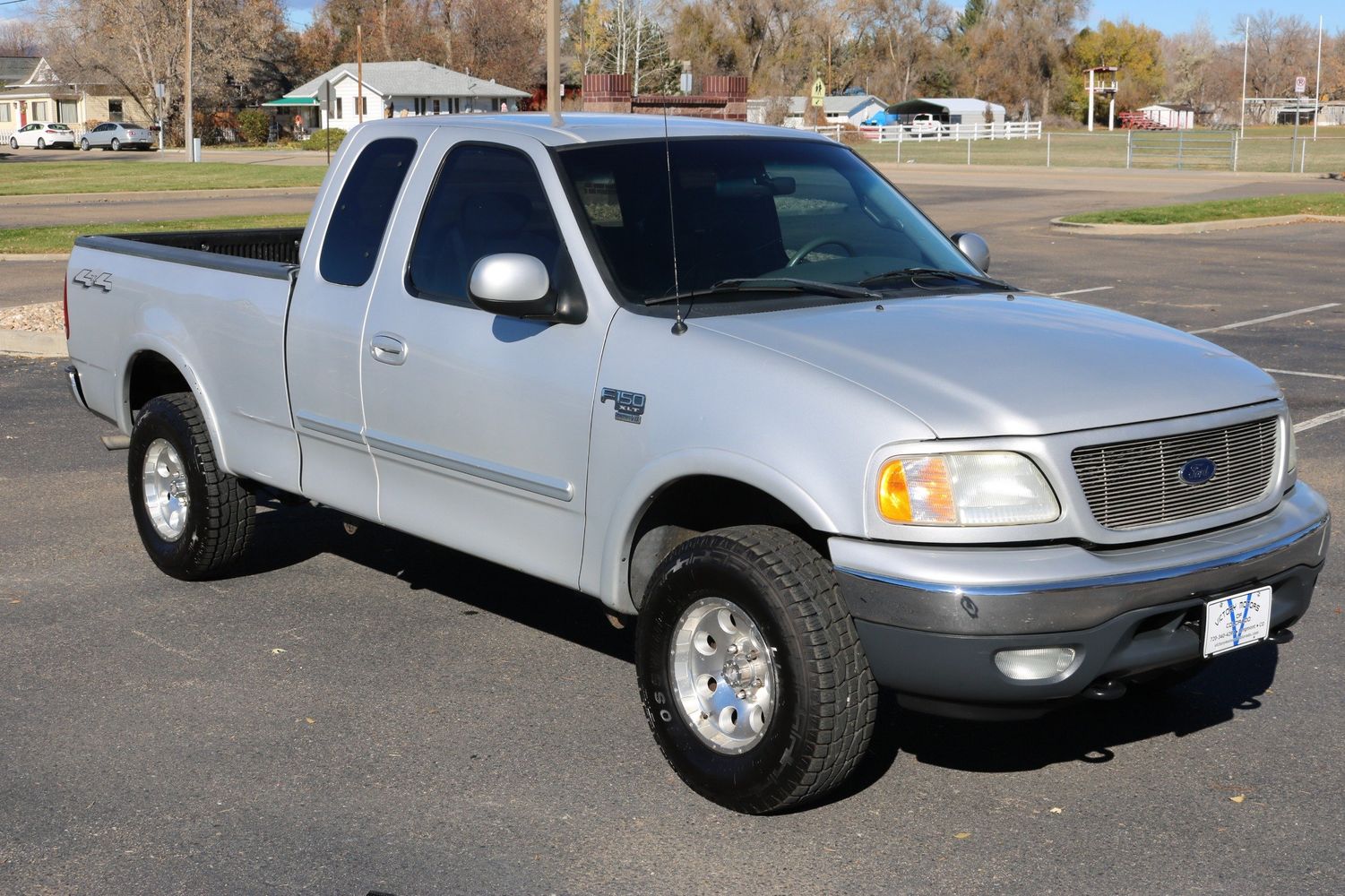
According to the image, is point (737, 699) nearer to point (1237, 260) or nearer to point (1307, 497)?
point (1307, 497)

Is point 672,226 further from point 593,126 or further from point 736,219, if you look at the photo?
point 593,126

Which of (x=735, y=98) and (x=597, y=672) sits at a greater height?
(x=735, y=98)

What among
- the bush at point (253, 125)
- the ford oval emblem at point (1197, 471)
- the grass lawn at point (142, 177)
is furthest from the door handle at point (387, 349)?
the bush at point (253, 125)

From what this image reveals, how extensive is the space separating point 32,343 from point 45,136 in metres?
78.5

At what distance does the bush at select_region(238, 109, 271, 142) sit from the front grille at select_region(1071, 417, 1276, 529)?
92.2 metres

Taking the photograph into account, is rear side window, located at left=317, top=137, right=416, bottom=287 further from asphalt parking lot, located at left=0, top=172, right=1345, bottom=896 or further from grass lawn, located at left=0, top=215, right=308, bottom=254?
grass lawn, located at left=0, top=215, right=308, bottom=254

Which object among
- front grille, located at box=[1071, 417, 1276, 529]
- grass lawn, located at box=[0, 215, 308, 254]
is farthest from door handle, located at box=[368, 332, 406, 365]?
grass lawn, located at box=[0, 215, 308, 254]

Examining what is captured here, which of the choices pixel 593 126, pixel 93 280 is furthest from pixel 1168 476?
pixel 93 280

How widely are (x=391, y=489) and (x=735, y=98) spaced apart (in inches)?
2041

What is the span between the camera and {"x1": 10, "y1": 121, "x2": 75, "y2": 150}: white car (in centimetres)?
8406

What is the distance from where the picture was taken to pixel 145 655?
5.73 meters

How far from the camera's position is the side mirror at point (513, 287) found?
462 cm

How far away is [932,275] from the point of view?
529cm

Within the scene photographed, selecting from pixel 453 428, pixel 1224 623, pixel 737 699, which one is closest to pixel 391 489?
pixel 453 428
